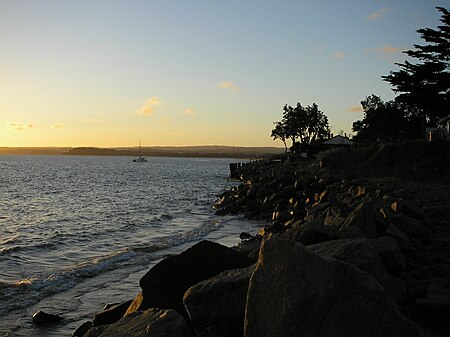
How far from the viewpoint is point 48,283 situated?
461 inches

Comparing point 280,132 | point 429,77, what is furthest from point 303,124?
point 429,77

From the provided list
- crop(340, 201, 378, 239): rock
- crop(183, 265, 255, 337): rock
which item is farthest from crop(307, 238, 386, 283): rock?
crop(340, 201, 378, 239): rock

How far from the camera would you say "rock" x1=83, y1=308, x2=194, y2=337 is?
4.65m

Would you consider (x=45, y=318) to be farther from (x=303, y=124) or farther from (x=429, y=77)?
(x=303, y=124)

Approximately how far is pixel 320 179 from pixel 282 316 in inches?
788

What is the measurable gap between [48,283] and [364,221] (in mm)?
7778

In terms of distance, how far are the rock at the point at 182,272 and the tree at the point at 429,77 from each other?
2953 centimetres

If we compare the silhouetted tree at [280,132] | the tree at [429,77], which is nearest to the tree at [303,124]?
the silhouetted tree at [280,132]

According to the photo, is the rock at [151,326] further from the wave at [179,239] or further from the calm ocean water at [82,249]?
the wave at [179,239]

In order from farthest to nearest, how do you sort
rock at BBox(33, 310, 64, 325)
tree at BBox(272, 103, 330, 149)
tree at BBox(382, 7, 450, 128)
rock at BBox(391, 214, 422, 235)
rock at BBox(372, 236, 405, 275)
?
tree at BBox(272, 103, 330, 149) → tree at BBox(382, 7, 450, 128) → rock at BBox(391, 214, 422, 235) → rock at BBox(33, 310, 64, 325) → rock at BBox(372, 236, 405, 275)

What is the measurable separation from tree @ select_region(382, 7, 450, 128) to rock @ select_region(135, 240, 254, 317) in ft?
96.9

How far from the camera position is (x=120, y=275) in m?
12.2

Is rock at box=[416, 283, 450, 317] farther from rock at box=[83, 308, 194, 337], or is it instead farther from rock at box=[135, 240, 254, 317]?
rock at box=[83, 308, 194, 337]

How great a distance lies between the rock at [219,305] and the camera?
200 inches
